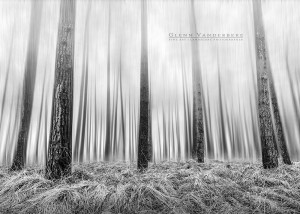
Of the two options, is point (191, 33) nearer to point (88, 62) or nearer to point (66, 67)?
point (66, 67)

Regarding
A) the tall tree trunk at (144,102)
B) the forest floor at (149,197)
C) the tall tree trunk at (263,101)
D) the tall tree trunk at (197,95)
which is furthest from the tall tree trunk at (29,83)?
the tall tree trunk at (263,101)

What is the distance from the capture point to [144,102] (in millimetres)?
5453

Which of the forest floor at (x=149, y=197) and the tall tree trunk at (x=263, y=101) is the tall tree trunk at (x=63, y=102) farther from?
the tall tree trunk at (x=263, y=101)

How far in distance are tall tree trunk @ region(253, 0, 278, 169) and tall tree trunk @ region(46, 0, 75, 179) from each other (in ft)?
14.9

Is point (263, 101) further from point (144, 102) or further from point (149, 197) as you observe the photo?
point (149, 197)

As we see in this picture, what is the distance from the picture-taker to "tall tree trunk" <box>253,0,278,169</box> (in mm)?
4855

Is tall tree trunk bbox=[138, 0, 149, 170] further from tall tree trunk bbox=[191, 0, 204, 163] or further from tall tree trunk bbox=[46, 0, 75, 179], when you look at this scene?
tall tree trunk bbox=[191, 0, 204, 163]

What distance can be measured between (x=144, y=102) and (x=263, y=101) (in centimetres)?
311

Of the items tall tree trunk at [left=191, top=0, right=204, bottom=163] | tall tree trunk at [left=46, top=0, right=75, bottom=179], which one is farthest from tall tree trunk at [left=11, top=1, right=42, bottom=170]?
tall tree trunk at [left=191, top=0, right=204, bottom=163]

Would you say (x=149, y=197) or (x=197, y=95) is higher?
(x=197, y=95)

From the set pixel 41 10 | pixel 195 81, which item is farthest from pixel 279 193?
pixel 41 10

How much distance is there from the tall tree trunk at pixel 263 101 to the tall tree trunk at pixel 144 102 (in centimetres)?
296

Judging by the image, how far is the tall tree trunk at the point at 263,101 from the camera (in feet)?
15.9

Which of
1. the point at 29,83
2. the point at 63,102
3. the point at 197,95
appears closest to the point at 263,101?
the point at 197,95
